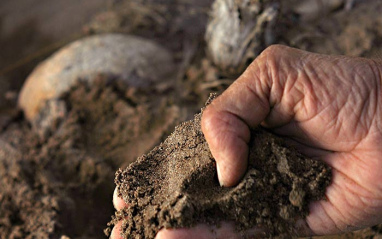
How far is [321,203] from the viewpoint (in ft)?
5.55

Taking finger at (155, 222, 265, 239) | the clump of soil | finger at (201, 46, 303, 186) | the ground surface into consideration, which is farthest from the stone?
finger at (155, 222, 265, 239)

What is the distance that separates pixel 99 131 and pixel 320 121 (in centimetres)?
179

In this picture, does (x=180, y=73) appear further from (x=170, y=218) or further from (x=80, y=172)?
(x=170, y=218)

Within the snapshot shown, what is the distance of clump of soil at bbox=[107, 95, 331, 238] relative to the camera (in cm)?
158

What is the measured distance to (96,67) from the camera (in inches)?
124

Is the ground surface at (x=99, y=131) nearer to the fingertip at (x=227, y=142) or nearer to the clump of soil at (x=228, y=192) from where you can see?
the clump of soil at (x=228, y=192)

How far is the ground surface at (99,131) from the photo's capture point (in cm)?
245

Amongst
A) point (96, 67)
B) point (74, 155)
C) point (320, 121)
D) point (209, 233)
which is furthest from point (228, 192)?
point (96, 67)

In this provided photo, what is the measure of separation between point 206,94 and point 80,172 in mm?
1103

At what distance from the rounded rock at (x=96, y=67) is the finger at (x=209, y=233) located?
1.78 meters

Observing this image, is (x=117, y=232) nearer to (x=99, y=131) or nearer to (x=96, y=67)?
(x=99, y=131)

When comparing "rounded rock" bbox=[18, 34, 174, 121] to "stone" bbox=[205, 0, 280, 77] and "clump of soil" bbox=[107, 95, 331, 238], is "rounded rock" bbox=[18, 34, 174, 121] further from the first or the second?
"clump of soil" bbox=[107, 95, 331, 238]

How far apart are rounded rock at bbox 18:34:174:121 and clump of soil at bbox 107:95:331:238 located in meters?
1.56

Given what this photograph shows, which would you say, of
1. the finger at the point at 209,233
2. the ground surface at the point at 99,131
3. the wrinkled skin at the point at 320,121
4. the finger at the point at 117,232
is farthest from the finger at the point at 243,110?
the ground surface at the point at 99,131
